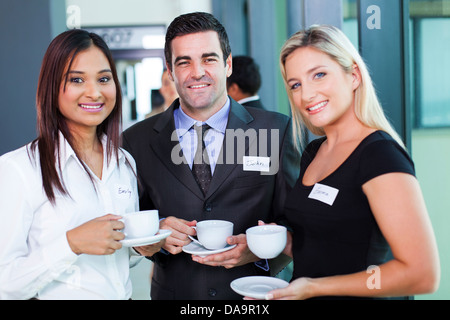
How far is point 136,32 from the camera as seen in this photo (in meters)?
7.84

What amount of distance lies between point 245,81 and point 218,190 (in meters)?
2.04

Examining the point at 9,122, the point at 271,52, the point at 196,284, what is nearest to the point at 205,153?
the point at 196,284

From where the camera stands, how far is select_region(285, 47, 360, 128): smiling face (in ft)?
4.47

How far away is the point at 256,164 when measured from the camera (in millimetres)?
1790

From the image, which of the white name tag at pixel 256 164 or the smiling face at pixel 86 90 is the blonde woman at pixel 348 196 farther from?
the smiling face at pixel 86 90

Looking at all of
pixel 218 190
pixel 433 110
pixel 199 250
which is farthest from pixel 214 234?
pixel 433 110

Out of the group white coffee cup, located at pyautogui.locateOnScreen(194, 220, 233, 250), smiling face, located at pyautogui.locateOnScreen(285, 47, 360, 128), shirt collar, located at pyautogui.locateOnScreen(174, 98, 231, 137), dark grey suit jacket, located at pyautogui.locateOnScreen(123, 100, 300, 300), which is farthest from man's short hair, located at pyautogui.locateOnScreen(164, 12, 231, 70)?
white coffee cup, located at pyautogui.locateOnScreen(194, 220, 233, 250)

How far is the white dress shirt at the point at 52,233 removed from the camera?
120 cm

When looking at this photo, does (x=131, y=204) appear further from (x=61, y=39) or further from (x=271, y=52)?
(x=271, y=52)

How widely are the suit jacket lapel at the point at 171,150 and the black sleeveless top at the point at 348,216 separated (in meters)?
0.57

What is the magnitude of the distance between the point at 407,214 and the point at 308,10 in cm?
140

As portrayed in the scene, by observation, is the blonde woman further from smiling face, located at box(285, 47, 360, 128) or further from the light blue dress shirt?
the light blue dress shirt

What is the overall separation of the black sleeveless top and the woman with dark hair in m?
0.57

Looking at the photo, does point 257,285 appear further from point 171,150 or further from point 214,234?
point 171,150
